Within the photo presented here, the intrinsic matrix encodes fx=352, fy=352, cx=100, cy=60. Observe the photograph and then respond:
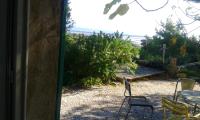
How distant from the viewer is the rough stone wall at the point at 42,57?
161 centimetres

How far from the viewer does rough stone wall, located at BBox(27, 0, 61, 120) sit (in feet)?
5.27

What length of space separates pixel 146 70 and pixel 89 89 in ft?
9.77

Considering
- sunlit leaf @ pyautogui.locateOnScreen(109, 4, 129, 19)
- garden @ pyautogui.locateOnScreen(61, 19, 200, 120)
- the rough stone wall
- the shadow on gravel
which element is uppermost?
sunlit leaf @ pyautogui.locateOnScreen(109, 4, 129, 19)

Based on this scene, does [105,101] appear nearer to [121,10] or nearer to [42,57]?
[42,57]

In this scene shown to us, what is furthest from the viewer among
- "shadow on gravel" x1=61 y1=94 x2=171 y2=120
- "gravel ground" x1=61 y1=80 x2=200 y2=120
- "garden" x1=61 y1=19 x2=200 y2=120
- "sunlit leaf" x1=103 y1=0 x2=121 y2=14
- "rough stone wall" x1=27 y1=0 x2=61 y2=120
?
"garden" x1=61 y1=19 x2=200 y2=120

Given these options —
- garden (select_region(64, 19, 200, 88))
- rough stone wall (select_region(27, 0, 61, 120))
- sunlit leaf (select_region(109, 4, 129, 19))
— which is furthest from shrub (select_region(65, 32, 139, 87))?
sunlit leaf (select_region(109, 4, 129, 19))

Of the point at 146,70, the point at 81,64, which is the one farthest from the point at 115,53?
the point at 146,70

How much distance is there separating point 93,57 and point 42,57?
6443 mm

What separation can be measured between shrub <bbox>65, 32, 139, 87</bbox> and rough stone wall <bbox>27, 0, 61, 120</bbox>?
6.22 meters

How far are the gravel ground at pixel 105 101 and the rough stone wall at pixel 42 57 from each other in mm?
→ 4055

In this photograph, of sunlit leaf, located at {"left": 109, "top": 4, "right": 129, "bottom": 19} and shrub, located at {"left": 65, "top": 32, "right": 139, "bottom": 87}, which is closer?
sunlit leaf, located at {"left": 109, "top": 4, "right": 129, "bottom": 19}

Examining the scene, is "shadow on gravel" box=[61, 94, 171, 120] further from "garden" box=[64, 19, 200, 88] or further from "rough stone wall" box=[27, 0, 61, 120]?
"rough stone wall" box=[27, 0, 61, 120]

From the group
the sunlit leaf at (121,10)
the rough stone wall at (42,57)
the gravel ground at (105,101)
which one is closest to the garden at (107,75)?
the gravel ground at (105,101)

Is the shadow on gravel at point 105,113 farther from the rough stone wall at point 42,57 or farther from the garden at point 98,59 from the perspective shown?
the rough stone wall at point 42,57
